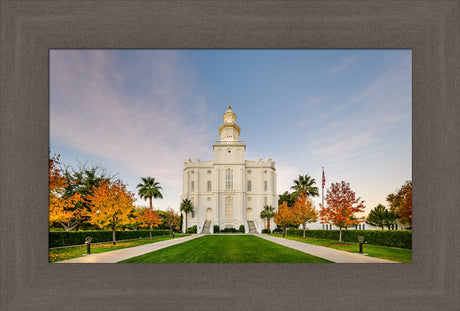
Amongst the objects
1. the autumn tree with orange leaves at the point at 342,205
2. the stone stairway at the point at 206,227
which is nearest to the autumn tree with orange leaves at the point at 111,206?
the autumn tree with orange leaves at the point at 342,205

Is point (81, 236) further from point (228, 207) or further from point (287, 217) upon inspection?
point (228, 207)

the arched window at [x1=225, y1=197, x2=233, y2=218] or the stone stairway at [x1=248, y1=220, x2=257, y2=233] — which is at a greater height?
the arched window at [x1=225, y1=197, x2=233, y2=218]

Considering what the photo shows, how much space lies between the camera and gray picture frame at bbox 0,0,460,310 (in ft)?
13.1

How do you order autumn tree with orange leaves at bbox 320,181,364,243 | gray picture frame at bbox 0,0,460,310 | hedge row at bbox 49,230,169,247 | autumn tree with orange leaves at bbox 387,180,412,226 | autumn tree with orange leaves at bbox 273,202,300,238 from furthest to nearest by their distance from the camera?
autumn tree with orange leaves at bbox 273,202,300,238
autumn tree with orange leaves at bbox 320,181,364,243
hedge row at bbox 49,230,169,247
autumn tree with orange leaves at bbox 387,180,412,226
gray picture frame at bbox 0,0,460,310

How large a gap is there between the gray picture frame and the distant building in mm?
18416

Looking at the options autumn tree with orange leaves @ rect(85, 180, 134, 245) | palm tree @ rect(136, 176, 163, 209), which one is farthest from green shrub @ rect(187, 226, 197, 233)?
autumn tree with orange leaves @ rect(85, 180, 134, 245)

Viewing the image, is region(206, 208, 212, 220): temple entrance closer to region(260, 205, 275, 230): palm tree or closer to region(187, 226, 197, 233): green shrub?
region(187, 226, 197, 233): green shrub

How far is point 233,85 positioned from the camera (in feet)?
22.7

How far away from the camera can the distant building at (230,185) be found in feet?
75.3

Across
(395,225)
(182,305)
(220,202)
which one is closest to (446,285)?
(395,225)

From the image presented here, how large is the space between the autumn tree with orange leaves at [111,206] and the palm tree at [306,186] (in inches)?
597
